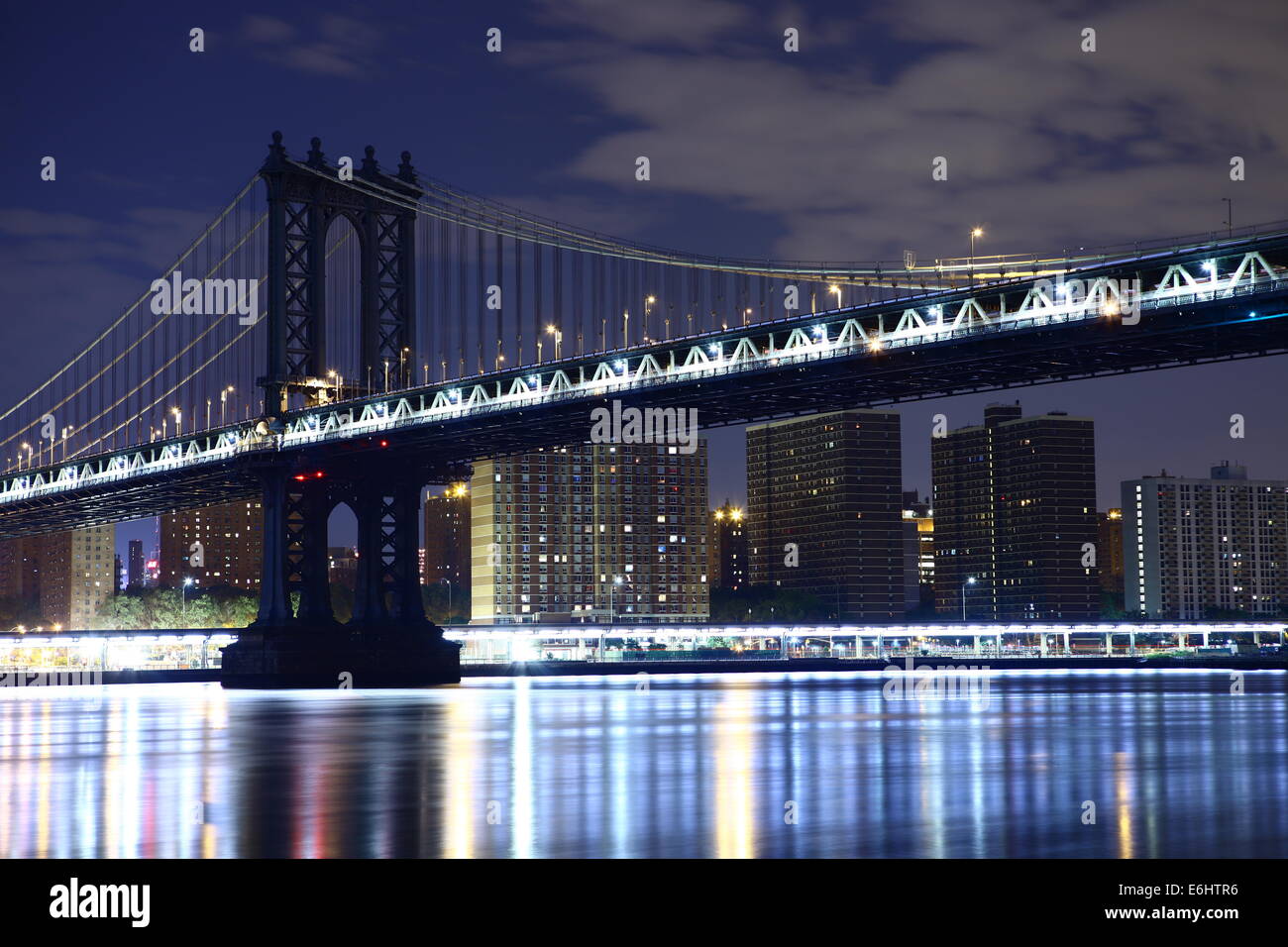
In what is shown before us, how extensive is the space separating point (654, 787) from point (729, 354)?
1863 inches

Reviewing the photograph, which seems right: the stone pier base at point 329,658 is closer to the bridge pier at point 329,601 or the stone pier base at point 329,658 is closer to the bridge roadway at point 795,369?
the bridge pier at point 329,601

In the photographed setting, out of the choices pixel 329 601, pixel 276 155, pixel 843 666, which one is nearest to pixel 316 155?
pixel 276 155

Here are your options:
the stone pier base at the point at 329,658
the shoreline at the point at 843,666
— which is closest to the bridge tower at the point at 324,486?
the stone pier base at the point at 329,658

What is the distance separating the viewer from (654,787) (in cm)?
2573

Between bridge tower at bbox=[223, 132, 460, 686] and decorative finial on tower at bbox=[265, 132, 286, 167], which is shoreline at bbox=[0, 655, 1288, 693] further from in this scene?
decorative finial on tower at bbox=[265, 132, 286, 167]

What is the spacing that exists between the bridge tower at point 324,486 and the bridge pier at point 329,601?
74 millimetres

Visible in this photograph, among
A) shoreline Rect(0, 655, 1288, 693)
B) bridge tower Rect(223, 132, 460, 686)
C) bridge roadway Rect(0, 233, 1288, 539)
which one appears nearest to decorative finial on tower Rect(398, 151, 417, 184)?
bridge tower Rect(223, 132, 460, 686)

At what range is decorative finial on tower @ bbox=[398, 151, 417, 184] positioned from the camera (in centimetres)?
9725

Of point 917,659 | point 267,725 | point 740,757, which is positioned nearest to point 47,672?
point 917,659

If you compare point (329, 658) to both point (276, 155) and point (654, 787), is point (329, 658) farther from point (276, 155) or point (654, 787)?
point (654, 787)

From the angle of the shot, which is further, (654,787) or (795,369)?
(795,369)
